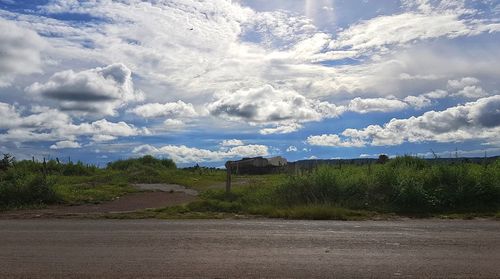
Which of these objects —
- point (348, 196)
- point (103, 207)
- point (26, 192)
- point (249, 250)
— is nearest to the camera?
point (249, 250)

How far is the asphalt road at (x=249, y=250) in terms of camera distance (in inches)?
293

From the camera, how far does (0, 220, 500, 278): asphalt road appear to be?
745 centimetres

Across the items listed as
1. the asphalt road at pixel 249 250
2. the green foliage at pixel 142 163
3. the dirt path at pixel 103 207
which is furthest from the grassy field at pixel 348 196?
the green foliage at pixel 142 163

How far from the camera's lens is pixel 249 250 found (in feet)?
29.8

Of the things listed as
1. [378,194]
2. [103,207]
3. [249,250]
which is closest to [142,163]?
[103,207]

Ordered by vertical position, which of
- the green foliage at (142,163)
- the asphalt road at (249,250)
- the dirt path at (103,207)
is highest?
the green foliage at (142,163)

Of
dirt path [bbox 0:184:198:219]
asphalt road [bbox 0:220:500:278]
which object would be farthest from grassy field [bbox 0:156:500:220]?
asphalt road [bbox 0:220:500:278]

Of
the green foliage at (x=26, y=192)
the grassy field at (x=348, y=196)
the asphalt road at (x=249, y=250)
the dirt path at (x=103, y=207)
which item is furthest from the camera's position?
the green foliage at (x=26, y=192)

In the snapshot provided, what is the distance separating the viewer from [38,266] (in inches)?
309

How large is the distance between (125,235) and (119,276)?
3973 millimetres

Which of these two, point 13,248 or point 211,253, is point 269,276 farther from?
point 13,248

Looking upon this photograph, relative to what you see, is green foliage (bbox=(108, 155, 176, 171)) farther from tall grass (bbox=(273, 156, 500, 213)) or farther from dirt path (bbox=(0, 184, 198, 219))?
tall grass (bbox=(273, 156, 500, 213))

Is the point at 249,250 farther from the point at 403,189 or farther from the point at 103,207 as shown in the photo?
the point at 103,207

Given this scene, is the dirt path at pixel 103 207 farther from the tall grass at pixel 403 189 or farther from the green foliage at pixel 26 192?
the tall grass at pixel 403 189
